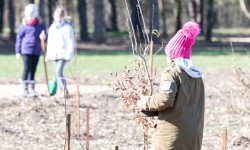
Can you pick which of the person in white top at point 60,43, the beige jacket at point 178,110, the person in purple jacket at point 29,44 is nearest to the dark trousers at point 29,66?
the person in purple jacket at point 29,44

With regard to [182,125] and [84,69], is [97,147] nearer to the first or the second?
[182,125]

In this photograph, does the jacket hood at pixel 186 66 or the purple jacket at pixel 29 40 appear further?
the purple jacket at pixel 29 40

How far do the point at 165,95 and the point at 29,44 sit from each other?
29.4 ft

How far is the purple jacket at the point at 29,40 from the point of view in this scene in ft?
49.7

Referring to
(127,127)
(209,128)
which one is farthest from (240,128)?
(127,127)

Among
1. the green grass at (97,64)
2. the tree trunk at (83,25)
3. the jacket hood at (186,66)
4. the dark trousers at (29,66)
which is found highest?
the jacket hood at (186,66)

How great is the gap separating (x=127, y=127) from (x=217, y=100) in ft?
14.0

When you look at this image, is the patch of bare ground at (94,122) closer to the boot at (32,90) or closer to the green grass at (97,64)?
the boot at (32,90)

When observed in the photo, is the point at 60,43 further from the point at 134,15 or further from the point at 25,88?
the point at 134,15

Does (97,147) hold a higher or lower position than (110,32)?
higher

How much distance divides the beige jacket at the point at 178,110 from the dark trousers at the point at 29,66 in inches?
345

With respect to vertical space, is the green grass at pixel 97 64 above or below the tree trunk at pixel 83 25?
Answer: above

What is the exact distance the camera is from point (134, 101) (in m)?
7.29

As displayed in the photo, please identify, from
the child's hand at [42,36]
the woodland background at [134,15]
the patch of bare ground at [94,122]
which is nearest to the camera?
the patch of bare ground at [94,122]
